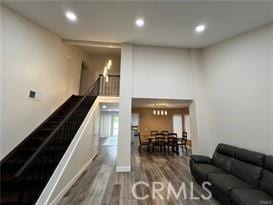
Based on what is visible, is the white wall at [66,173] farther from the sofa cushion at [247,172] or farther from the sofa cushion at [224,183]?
the sofa cushion at [247,172]

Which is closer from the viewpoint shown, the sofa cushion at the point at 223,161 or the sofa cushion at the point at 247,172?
the sofa cushion at the point at 247,172

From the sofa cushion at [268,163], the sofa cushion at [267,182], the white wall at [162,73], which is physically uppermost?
the white wall at [162,73]

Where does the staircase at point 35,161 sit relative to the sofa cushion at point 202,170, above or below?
above

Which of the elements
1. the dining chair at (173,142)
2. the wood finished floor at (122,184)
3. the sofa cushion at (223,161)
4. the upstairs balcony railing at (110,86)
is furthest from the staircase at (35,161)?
the dining chair at (173,142)

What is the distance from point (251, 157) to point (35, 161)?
13.5 feet

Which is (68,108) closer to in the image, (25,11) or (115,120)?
(25,11)

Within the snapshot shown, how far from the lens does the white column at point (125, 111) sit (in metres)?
4.38

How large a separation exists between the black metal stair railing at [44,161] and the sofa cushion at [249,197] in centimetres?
310

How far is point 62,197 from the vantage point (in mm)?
2719

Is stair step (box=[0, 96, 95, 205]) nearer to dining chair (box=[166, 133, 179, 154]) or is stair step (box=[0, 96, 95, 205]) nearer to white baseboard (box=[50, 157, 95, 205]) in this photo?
white baseboard (box=[50, 157, 95, 205])

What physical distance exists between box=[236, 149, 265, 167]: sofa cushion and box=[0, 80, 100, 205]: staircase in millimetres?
3999

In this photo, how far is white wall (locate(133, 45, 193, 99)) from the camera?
4.90 m

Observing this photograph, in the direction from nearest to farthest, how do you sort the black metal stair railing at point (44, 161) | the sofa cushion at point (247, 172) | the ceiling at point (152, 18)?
the black metal stair railing at point (44, 161), the sofa cushion at point (247, 172), the ceiling at point (152, 18)

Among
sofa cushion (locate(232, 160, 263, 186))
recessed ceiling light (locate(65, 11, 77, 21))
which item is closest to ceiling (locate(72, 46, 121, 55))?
recessed ceiling light (locate(65, 11, 77, 21))
